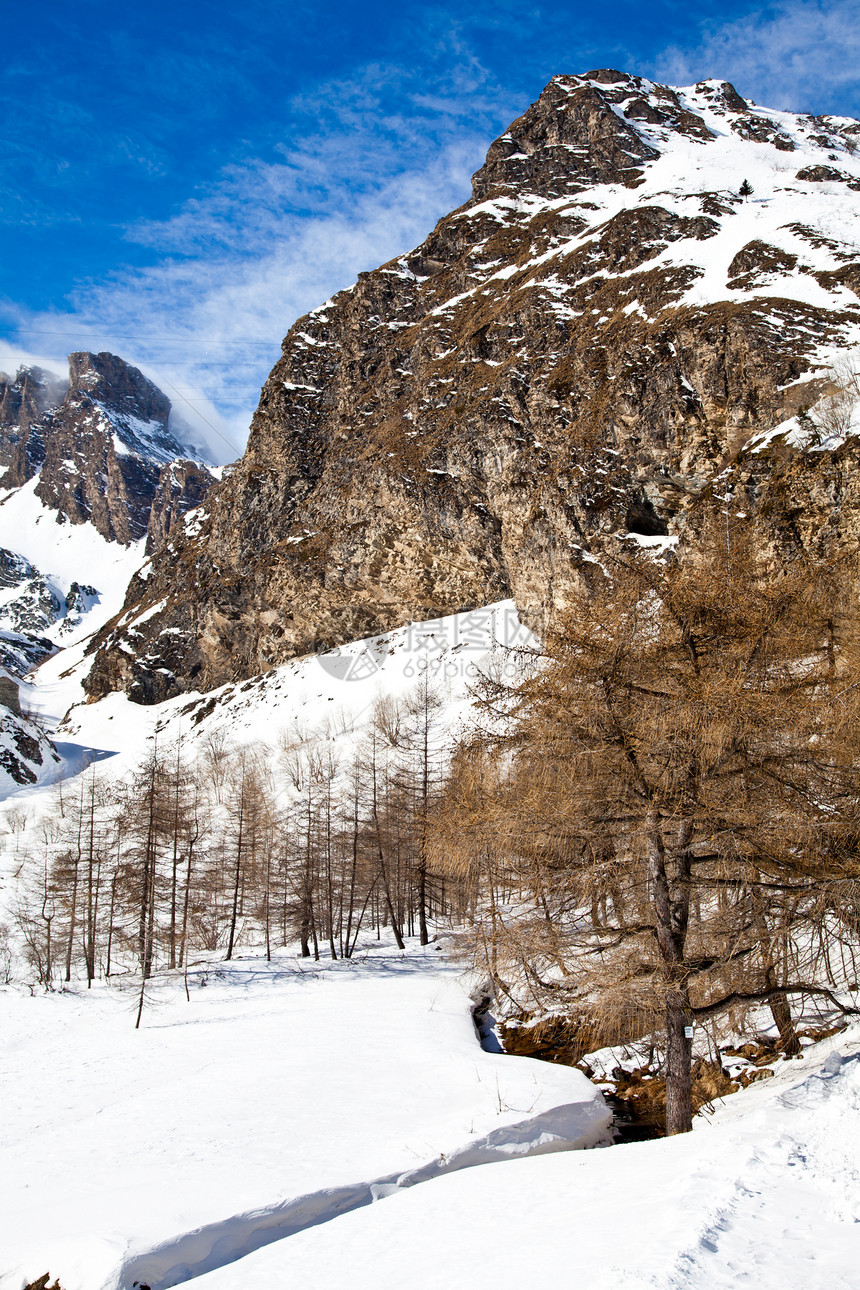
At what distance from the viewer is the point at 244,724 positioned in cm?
6875

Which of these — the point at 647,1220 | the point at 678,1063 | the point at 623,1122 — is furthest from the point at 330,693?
the point at 647,1220

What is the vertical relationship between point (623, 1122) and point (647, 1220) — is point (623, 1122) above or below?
below

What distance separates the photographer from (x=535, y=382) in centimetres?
6531

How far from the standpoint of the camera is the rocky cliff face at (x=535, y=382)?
5450 cm

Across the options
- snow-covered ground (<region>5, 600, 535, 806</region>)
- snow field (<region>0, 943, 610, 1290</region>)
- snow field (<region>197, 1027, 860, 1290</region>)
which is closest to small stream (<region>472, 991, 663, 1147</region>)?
snow field (<region>0, 943, 610, 1290</region>)

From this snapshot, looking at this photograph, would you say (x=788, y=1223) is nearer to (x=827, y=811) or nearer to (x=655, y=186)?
(x=827, y=811)

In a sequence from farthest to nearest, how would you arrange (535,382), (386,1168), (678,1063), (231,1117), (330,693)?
1. (535,382)
2. (330,693)
3. (231,1117)
4. (386,1168)
5. (678,1063)

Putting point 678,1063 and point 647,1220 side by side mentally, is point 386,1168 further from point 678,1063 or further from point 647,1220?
point 647,1220

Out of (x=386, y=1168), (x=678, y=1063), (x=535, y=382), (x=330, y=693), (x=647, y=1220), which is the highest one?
(x=535, y=382)

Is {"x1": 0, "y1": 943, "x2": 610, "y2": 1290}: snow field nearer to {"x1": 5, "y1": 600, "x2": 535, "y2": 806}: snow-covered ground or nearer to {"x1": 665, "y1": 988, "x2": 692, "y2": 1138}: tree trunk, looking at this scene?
{"x1": 665, "y1": 988, "x2": 692, "y2": 1138}: tree trunk

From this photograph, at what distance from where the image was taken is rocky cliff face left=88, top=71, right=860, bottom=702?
179 ft

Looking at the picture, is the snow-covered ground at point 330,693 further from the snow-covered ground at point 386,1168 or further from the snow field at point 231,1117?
the snow-covered ground at point 386,1168

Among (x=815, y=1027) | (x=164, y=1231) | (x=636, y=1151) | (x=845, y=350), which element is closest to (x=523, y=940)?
(x=636, y=1151)

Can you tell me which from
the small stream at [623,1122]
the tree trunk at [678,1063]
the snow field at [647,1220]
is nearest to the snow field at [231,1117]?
the small stream at [623,1122]
